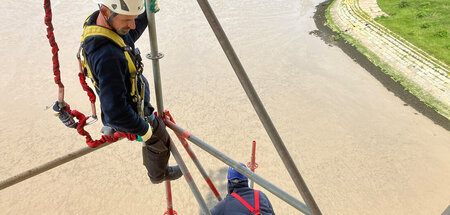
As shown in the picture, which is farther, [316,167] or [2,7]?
[2,7]

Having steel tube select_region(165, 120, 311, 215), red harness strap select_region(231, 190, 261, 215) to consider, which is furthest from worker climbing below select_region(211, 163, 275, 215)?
steel tube select_region(165, 120, 311, 215)

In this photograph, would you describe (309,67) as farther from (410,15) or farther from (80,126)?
(80,126)

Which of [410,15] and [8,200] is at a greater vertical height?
[410,15]

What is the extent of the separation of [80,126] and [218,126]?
16.8ft

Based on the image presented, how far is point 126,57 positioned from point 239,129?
217 inches

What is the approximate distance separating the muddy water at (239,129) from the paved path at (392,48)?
109 centimetres

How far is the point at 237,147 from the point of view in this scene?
7180mm

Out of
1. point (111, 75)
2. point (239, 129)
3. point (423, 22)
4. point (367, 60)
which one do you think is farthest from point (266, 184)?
point (423, 22)

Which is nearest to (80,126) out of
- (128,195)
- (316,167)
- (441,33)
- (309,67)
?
(128,195)

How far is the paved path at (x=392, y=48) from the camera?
8.82 meters

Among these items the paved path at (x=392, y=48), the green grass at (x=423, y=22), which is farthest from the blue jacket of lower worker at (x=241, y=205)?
the green grass at (x=423, y=22)

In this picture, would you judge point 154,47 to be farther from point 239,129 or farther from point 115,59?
point 239,129

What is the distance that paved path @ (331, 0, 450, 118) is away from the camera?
347 inches

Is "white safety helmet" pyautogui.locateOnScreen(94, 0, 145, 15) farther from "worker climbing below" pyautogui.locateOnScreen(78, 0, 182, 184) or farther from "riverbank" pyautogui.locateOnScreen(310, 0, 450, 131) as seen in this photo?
"riverbank" pyautogui.locateOnScreen(310, 0, 450, 131)
